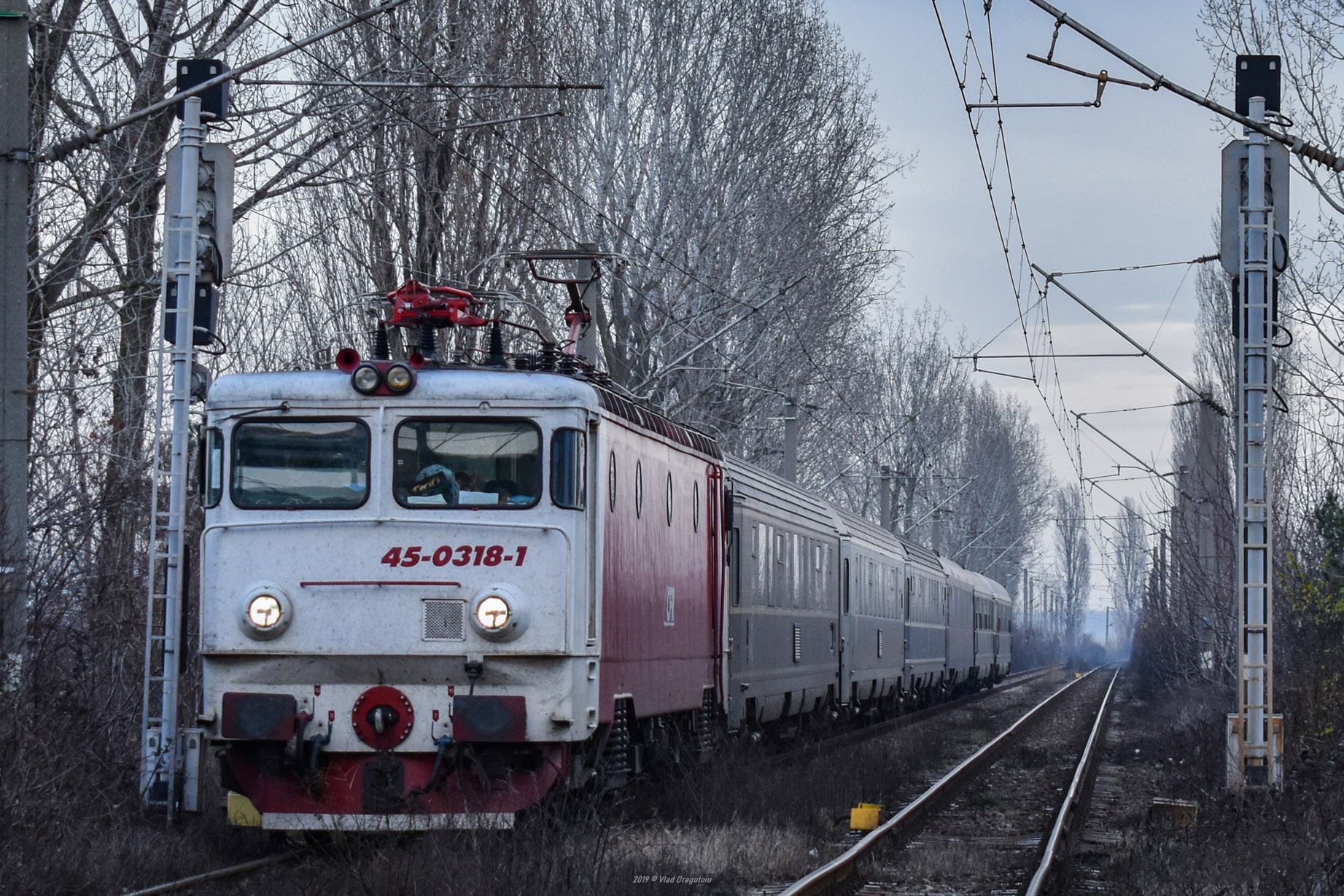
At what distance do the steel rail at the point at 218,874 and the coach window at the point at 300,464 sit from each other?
2048mm

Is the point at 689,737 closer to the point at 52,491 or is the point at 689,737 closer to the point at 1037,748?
the point at 52,491

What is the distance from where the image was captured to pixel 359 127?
54.2 ft

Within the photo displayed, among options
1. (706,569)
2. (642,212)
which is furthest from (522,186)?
(706,569)

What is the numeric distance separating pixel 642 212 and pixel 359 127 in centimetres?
1010

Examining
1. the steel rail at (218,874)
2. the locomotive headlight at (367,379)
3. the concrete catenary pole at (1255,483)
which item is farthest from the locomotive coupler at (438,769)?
the concrete catenary pole at (1255,483)

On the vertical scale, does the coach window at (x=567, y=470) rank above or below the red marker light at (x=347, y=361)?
below

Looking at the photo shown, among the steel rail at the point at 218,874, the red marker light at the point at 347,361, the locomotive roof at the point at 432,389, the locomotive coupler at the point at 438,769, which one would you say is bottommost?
the steel rail at the point at 218,874

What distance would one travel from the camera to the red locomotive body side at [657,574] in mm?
10875

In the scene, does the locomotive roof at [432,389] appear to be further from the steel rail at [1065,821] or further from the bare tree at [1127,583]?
the bare tree at [1127,583]

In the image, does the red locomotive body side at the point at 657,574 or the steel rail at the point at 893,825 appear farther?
the red locomotive body side at the point at 657,574

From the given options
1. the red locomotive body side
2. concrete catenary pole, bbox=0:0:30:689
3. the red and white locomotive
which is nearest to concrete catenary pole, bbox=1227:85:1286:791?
the red locomotive body side

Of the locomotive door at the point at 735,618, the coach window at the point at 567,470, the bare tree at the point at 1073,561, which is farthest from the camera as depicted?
the bare tree at the point at 1073,561

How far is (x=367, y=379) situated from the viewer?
1028 cm

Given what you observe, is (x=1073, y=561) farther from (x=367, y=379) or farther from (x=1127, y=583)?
(x=367, y=379)
